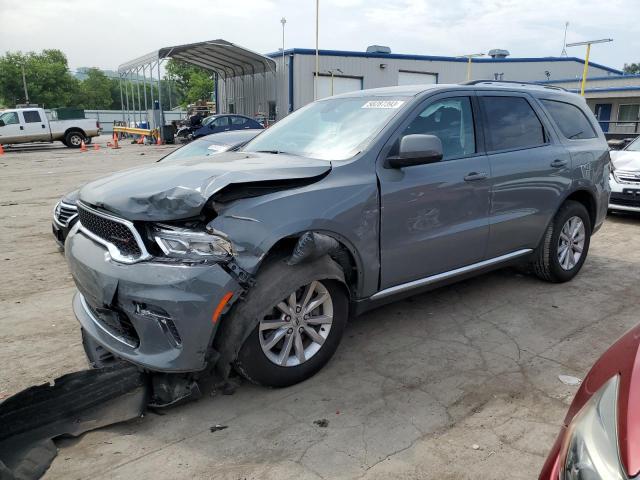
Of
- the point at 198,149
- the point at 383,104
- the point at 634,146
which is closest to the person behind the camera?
the point at 383,104

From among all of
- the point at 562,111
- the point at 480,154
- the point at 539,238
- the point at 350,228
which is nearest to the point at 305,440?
the point at 350,228

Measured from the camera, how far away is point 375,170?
3.54 m

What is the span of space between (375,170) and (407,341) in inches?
54.4

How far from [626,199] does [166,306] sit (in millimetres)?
8033

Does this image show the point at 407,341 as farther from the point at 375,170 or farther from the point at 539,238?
the point at 539,238

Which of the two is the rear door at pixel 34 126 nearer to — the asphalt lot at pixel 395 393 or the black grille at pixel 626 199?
the asphalt lot at pixel 395 393

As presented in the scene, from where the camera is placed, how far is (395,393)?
3260mm

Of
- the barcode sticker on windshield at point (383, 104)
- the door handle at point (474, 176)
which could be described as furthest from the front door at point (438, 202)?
the barcode sticker on windshield at point (383, 104)

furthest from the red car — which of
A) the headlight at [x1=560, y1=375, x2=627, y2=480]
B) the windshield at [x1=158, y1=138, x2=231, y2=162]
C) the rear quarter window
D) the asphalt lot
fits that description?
the windshield at [x1=158, y1=138, x2=231, y2=162]

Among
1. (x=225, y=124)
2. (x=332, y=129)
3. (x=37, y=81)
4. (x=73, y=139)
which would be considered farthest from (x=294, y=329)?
(x=37, y=81)

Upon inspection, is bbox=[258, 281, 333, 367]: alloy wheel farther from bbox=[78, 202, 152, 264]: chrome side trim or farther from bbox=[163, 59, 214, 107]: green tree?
bbox=[163, 59, 214, 107]: green tree

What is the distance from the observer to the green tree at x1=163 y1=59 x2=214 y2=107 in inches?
2857

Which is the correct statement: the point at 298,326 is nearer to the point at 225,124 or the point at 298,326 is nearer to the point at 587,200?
the point at 587,200

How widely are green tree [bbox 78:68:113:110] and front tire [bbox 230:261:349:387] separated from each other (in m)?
97.2
